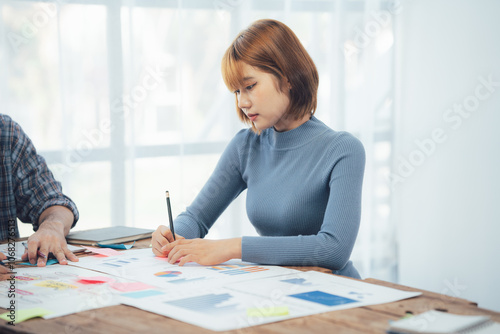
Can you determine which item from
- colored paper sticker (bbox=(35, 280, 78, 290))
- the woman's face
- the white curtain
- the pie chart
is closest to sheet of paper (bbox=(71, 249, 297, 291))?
the pie chart

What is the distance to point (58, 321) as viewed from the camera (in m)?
0.93

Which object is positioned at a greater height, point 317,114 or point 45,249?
point 317,114

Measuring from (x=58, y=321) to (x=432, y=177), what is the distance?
9.45 feet

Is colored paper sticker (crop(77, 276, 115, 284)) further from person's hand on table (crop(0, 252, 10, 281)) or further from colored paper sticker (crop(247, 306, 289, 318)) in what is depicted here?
colored paper sticker (crop(247, 306, 289, 318))

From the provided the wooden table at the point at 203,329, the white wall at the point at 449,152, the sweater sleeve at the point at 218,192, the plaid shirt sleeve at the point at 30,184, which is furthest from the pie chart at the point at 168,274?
the white wall at the point at 449,152

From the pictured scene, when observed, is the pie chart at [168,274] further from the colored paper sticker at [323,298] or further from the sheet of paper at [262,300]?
the colored paper sticker at [323,298]

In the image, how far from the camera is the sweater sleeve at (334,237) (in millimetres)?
1341

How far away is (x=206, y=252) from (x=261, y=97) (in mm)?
522

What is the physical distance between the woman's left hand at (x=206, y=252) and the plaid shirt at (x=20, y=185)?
56 centimetres

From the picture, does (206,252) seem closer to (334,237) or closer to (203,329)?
(334,237)

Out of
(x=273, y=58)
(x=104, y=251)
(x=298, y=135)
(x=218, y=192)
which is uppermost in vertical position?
(x=273, y=58)

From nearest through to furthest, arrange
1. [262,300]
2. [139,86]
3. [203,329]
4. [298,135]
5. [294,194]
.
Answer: [203,329]
[262,300]
[294,194]
[298,135]
[139,86]

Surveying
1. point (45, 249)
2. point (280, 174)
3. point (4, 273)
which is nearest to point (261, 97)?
point (280, 174)

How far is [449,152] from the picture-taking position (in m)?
3.32
